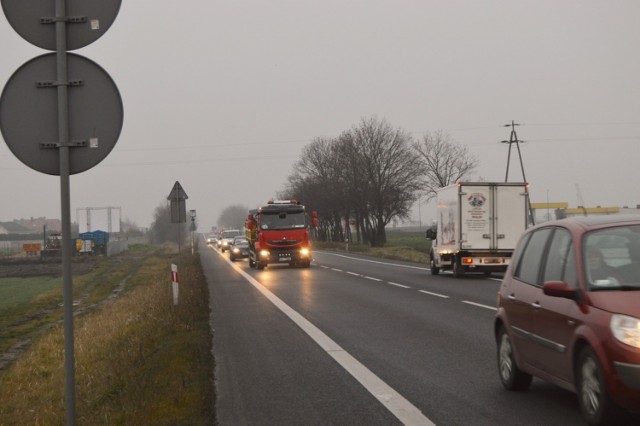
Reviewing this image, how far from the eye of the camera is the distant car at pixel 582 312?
5.70 meters

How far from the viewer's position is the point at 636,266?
245 inches

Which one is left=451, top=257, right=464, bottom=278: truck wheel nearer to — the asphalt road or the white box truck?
the white box truck

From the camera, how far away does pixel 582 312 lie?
20.0ft

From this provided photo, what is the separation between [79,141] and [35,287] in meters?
36.1

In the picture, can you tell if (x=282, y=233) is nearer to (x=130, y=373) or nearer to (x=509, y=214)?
(x=509, y=214)

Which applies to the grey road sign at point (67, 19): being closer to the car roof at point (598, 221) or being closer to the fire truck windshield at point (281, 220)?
the car roof at point (598, 221)

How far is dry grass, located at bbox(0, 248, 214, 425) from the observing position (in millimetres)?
7402

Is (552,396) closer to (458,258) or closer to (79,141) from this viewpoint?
(79,141)

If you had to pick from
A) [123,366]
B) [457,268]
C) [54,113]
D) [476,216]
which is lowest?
[123,366]

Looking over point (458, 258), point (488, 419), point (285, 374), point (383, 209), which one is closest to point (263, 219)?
point (458, 258)

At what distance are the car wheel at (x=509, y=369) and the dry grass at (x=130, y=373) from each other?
9.08ft

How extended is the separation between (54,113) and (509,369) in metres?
4.90

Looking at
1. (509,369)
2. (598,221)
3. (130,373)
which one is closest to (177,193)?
(130,373)

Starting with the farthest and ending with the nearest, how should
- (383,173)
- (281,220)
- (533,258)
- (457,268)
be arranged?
(383,173) < (281,220) < (457,268) < (533,258)
